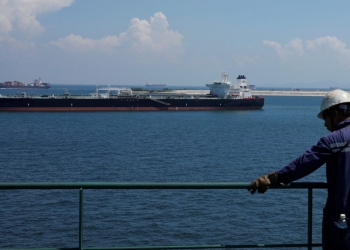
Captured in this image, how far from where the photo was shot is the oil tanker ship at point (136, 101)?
68.1 metres

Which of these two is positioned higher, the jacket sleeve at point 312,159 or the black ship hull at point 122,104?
the jacket sleeve at point 312,159

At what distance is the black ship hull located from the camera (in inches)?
2670

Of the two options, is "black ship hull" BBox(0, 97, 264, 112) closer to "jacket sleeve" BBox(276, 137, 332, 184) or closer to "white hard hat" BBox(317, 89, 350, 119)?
"white hard hat" BBox(317, 89, 350, 119)

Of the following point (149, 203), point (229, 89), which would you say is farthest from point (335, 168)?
point (229, 89)

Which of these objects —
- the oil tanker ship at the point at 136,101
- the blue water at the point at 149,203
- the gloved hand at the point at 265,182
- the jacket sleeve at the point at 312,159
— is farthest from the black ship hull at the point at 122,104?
the jacket sleeve at the point at 312,159

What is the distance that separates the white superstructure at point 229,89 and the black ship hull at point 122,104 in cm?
254

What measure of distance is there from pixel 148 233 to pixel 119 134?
102ft

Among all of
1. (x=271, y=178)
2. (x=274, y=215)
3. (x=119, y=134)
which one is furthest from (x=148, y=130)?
(x=271, y=178)

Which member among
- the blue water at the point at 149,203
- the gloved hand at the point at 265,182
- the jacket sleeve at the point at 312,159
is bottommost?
the blue water at the point at 149,203

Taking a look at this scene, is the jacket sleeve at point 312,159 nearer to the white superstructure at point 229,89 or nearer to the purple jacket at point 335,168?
the purple jacket at point 335,168

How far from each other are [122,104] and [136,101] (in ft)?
7.85

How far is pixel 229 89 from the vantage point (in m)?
82.8

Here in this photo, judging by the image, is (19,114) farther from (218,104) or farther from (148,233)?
(148,233)

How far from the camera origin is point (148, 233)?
42.8ft
